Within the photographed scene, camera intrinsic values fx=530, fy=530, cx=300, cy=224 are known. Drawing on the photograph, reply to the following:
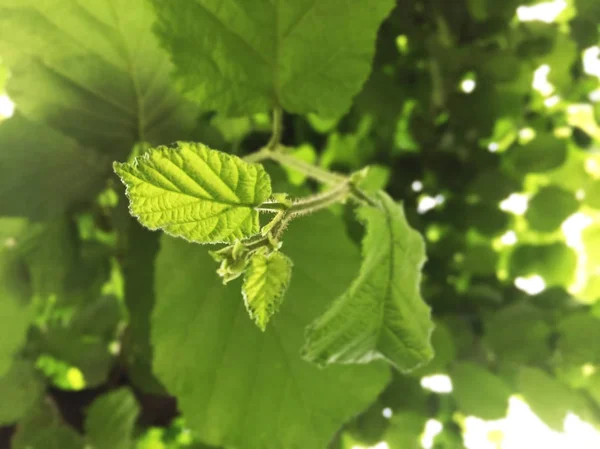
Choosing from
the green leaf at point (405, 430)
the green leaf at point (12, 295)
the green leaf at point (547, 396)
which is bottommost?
the green leaf at point (547, 396)

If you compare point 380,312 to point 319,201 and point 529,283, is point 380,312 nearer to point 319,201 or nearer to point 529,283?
point 319,201

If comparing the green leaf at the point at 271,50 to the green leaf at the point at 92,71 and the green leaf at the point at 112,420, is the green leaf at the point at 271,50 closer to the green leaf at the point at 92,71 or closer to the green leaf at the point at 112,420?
the green leaf at the point at 92,71

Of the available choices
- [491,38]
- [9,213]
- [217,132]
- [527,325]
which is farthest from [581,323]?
[9,213]

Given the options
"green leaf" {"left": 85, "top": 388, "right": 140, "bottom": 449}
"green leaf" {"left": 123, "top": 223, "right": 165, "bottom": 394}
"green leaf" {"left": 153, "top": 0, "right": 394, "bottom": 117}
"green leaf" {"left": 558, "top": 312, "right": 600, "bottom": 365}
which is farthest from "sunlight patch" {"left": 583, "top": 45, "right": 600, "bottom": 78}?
"green leaf" {"left": 85, "top": 388, "right": 140, "bottom": 449}

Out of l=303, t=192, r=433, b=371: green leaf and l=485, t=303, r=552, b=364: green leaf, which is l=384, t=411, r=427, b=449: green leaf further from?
l=303, t=192, r=433, b=371: green leaf

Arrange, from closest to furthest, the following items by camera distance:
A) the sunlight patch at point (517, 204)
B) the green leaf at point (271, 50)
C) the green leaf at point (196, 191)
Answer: the green leaf at point (196, 191) → the green leaf at point (271, 50) → the sunlight patch at point (517, 204)

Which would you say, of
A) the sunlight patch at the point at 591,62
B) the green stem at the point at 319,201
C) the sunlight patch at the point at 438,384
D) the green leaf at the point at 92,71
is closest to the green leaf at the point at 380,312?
the green stem at the point at 319,201
